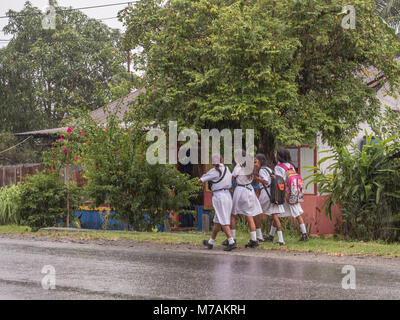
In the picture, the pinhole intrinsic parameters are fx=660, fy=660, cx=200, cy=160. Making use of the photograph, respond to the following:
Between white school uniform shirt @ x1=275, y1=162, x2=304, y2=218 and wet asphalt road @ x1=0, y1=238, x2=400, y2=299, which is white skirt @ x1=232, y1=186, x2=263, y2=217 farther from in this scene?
wet asphalt road @ x1=0, y1=238, x2=400, y2=299

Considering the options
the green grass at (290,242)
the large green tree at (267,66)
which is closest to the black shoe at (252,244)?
the green grass at (290,242)

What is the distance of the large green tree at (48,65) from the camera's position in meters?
36.8

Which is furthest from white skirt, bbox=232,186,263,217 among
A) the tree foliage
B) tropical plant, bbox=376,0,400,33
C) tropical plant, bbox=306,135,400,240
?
tropical plant, bbox=376,0,400,33

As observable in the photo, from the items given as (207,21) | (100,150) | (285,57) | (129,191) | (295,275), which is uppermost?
(207,21)

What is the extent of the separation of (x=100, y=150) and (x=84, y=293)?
9101 millimetres

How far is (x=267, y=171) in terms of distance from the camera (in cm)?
1330

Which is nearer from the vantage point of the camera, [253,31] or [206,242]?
[206,242]

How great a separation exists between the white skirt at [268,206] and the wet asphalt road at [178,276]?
173cm

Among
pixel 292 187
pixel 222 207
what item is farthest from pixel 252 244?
pixel 292 187

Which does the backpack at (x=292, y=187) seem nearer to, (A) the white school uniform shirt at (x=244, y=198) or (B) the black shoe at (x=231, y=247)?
(A) the white school uniform shirt at (x=244, y=198)

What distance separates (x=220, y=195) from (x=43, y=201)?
687 centimetres

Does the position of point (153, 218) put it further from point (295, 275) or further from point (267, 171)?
point (295, 275)

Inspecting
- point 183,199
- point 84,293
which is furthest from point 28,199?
point 84,293

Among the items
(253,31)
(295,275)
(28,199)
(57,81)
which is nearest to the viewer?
(295,275)
